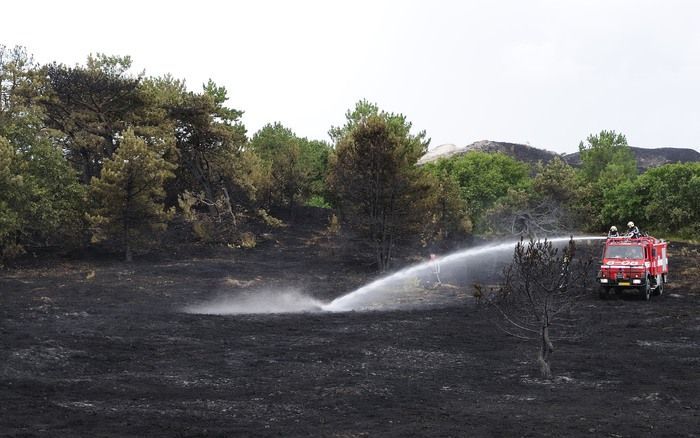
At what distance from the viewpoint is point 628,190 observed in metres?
56.7

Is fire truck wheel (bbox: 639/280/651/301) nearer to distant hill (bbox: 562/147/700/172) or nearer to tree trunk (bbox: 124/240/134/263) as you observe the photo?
tree trunk (bbox: 124/240/134/263)

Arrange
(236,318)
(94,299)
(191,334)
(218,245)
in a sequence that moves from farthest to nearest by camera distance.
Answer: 1. (218,245)
2. (94,299)
3. (236,318)
4. (191,334)

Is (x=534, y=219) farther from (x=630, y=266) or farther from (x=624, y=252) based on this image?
(x=630, y=266)

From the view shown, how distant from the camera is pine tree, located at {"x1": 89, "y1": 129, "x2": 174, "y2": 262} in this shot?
39812 mm

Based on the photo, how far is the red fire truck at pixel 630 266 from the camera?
29.1m

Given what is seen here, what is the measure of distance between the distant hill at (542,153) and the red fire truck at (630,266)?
8574cm

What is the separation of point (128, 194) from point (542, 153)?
3825 inches

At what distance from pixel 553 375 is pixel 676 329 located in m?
8.82

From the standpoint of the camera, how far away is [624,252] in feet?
97.7

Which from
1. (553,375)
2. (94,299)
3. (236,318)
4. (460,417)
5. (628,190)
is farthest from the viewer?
(628,190)

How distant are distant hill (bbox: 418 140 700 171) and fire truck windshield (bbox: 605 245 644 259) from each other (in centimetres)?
8592

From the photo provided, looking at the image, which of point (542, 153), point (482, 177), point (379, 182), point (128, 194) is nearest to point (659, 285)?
point (379, 182)

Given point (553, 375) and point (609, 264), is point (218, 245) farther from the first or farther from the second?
point (553, 375)

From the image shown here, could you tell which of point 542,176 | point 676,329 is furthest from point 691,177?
point 676,329
